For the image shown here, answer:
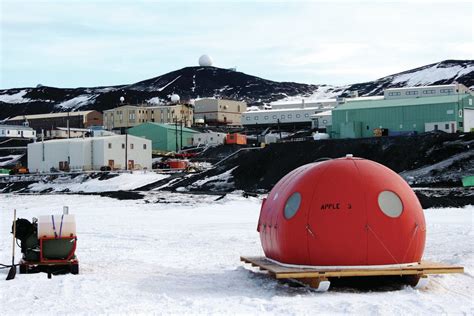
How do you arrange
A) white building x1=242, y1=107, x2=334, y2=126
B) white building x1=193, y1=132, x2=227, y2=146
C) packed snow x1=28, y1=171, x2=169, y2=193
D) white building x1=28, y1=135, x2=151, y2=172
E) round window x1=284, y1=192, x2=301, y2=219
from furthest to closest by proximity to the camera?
white building x1=242, y1=107, x2=334, y2=126
white building x1=193, y1=132, x2=227, y2=146
white building x1=28, y1=135, x2=151, y2=172
packed snow x1=28, y1=171, x2=169, y2=193
round window x1=284, y1=192, x2=301, y2=219

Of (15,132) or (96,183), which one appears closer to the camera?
(96,183)

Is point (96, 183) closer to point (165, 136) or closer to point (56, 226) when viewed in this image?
point (165, 136)

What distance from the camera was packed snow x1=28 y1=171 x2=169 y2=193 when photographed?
63.2 meters

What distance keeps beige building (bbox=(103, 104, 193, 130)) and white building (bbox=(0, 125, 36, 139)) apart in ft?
49.5

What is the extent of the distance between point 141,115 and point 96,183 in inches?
2801

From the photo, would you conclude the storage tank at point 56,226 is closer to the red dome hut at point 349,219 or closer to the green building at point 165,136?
the red dome hut at point 349,219

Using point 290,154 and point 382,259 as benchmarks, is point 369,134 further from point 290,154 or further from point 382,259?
point 382,259

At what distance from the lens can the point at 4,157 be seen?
352ft

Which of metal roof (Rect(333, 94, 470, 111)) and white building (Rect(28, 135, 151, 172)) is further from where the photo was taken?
white building (Rect(28, 135, 151, 172))

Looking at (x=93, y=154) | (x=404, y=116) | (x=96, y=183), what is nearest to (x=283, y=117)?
(x=93, y=154)

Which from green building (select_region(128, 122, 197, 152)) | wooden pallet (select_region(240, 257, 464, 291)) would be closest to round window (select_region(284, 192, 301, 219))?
wooden pallet (select_region(240, 257, 464, 291))

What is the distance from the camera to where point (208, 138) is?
10344 cm

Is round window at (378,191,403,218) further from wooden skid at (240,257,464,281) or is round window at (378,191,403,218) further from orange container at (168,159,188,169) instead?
orange container at (168,159,188,169)

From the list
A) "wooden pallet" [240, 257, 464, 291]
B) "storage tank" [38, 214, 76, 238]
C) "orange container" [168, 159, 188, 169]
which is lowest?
"orange container" [168, 159, 188, 169]
